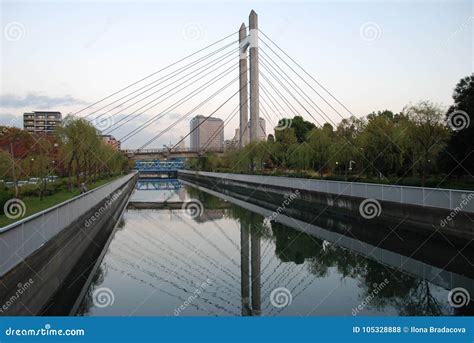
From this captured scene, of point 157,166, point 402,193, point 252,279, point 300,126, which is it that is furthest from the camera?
point 157,166

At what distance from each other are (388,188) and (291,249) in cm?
459

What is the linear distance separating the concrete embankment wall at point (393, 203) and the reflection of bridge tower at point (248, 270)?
495cm

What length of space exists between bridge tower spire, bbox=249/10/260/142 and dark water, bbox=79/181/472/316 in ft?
76.1

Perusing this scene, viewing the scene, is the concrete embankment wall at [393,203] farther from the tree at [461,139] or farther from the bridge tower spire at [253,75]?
the bridge tower spire at [253,75]

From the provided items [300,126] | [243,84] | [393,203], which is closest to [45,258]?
[393,203]

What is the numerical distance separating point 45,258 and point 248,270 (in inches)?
215

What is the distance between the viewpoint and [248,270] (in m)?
13.1

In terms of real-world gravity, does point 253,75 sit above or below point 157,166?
above

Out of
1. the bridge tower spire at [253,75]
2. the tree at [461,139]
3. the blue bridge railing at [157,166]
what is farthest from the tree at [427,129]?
the blue bridge railing at [157,166]

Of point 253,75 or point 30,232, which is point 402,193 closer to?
point 30,232

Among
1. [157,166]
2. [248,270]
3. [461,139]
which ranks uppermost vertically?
[461,139]

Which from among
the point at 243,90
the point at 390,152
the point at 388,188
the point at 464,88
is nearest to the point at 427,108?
the point at 464,88

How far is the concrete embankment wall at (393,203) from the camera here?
1370 cm

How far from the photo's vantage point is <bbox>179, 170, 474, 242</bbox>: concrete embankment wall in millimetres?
13703
